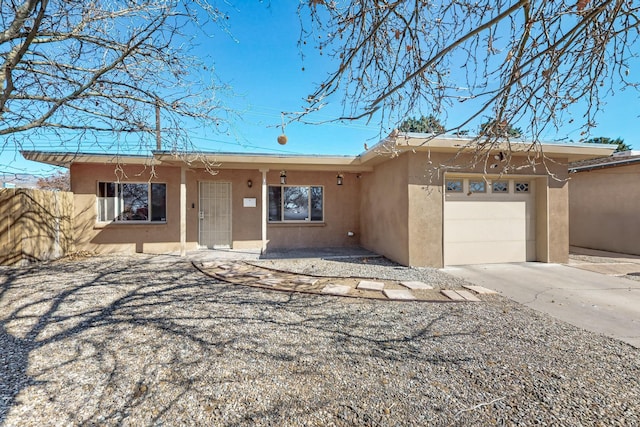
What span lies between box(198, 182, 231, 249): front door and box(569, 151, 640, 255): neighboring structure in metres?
11.2

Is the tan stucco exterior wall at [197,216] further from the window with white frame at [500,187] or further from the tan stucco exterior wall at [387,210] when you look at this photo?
the window with white frame at [500,187]

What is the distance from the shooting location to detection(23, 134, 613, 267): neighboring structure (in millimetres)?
6555

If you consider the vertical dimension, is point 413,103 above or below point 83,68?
below

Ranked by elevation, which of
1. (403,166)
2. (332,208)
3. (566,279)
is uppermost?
(403,166)

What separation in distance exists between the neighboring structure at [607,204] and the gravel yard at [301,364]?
794 centimetres

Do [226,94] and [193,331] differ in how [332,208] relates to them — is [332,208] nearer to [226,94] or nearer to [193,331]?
[226,94]

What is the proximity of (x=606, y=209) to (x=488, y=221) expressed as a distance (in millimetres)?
5582

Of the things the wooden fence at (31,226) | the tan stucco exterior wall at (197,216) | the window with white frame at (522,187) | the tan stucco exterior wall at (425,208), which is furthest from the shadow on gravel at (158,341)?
the window with white frame at (522,187)

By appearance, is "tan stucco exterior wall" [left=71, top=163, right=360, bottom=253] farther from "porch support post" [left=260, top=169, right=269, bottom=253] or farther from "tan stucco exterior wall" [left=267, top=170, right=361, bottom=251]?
"porch support post" [left=260, top=169, right=269, bottom=253]

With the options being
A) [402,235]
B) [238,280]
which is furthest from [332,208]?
[238,280]

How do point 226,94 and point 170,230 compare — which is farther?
point 170,230

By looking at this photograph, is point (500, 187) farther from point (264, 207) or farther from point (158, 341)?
point (158, 341)

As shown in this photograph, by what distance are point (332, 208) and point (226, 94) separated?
535 cm

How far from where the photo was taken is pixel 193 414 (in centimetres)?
190
